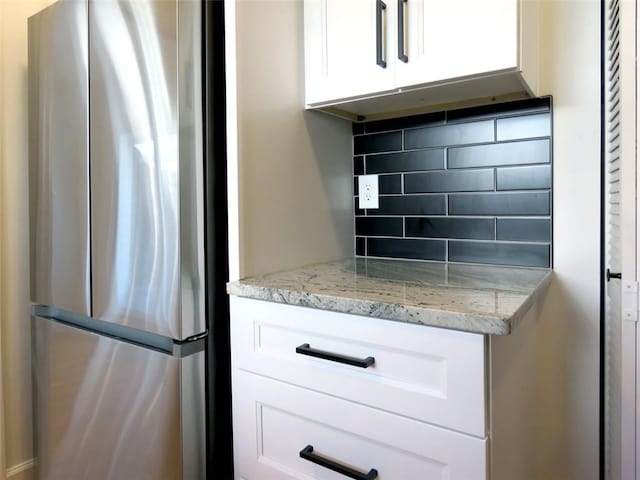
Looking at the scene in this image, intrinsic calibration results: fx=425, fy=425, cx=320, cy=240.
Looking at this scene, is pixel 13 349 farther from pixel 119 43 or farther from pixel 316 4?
pixel 316 4

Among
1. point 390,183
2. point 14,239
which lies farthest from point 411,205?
point 14,239

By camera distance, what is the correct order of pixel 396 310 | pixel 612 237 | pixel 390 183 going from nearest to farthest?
pixel 396 310 → pixel 612 237 → pixel 390 183

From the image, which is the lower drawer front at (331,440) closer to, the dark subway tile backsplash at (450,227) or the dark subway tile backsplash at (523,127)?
the dark subway tile backsplash at (450,227)

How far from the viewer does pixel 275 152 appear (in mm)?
1227

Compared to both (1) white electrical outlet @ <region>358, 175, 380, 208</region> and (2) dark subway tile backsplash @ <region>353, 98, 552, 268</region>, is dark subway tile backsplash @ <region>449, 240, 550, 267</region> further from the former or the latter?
(1) white electrical outlet @ <region>358, 175, 380, 208</region>

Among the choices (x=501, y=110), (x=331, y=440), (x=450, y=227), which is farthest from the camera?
(x=450, y=227)

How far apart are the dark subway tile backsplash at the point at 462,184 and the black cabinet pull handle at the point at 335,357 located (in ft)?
2.14

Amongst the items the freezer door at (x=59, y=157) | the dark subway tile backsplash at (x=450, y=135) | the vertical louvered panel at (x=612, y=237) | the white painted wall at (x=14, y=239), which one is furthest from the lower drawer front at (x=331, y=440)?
the white painted wall at (x=14, y=239)

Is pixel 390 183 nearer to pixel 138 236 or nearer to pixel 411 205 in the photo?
pixel 411 205

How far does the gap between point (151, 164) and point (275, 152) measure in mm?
339

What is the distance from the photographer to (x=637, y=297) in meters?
0.88

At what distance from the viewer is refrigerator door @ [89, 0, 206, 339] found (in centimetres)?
104

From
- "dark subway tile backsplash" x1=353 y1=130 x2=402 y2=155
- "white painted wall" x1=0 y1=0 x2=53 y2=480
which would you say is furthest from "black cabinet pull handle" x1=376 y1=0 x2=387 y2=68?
"white painted wall" x1=0 y1=0 x2=53 y2=480

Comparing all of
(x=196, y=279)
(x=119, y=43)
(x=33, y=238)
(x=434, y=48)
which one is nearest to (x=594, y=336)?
(x=434, y=48)
